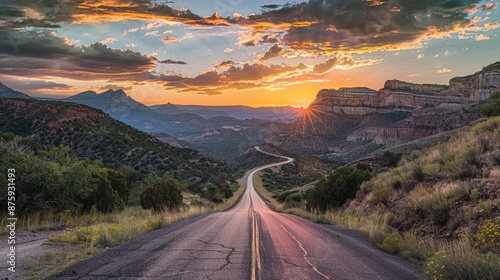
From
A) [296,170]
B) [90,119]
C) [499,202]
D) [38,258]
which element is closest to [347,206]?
[499,202]

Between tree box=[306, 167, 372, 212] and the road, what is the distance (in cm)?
1159

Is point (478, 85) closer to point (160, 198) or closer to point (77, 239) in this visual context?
point (160, 198)

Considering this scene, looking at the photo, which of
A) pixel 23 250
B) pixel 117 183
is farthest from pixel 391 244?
pixel 117 183

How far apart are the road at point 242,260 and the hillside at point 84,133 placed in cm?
5290

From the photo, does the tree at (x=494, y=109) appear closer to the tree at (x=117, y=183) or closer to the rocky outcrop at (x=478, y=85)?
the tree at (x=117, y=183)

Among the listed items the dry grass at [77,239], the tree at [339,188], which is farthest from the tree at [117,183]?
the tree at [339,188]

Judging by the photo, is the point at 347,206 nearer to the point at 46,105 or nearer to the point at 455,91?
the point at 46,105

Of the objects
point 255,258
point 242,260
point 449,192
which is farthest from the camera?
point 449,192

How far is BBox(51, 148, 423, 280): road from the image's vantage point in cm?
767

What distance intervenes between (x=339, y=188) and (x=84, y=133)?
60.0m

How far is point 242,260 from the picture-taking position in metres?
9.00

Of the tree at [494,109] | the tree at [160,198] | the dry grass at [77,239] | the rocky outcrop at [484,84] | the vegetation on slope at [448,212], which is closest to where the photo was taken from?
the vegetation on slope at [448,212]

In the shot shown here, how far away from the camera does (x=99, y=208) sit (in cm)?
2178

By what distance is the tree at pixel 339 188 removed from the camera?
2427 cm
